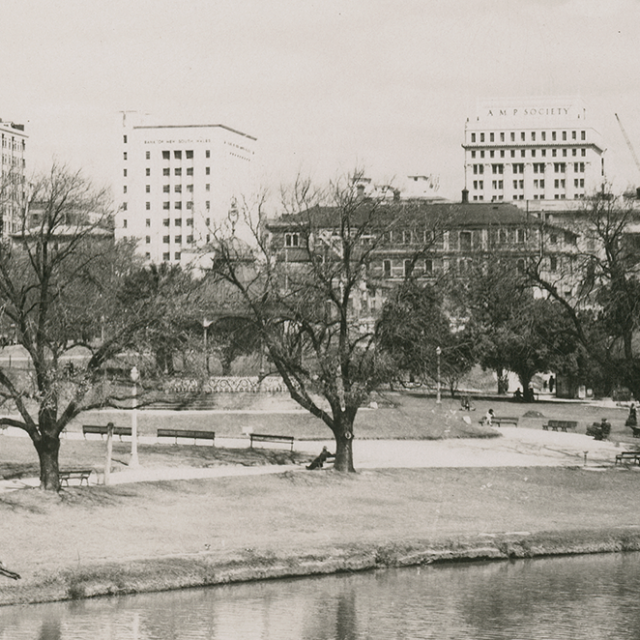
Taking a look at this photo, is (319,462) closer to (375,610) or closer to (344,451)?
(344,451)

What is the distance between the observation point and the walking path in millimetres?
42969

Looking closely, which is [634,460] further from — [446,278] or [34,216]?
[34,216]

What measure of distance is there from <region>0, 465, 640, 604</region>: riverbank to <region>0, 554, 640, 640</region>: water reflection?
663mm

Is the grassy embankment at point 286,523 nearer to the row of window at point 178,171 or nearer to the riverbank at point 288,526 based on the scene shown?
the riverbank at point 288,526

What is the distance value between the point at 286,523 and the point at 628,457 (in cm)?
1949

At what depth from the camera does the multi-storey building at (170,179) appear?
598 ft

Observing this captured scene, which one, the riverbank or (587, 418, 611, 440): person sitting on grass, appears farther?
(587, 418, 611, 440): person sitting on grass

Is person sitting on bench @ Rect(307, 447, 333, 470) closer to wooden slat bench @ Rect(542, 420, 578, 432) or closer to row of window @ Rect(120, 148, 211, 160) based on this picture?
wooden slat bench @ Rect(542, 420, 578, 432)

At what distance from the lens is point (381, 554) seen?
33.5m

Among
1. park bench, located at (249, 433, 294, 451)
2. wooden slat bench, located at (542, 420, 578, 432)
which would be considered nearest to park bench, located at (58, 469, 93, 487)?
park bench, located at (249, 433, 294, 451)

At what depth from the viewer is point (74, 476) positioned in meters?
41.3

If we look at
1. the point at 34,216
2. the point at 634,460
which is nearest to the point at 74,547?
the point at 34,216

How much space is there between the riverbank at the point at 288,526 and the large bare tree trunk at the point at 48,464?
46cm

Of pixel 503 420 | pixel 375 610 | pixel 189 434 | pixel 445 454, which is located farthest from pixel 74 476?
pixel 503 420
